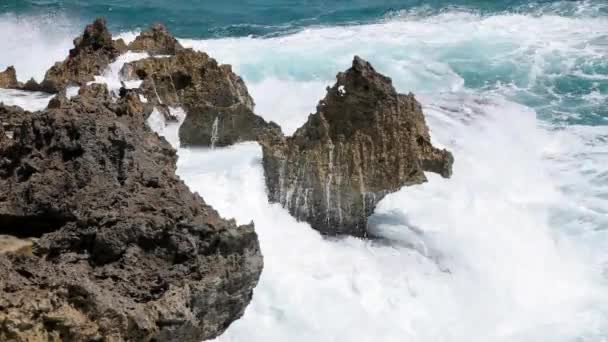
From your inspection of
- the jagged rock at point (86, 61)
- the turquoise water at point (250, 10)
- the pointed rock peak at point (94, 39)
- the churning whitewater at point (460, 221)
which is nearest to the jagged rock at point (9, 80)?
the churning whitewater at point (460, 221)

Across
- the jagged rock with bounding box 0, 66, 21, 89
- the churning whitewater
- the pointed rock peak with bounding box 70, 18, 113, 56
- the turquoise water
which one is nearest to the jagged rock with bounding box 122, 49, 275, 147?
the churning whitewater

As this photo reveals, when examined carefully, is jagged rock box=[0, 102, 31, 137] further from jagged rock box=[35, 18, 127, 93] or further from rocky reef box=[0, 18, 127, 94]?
jagged rock box=[35, 18, 127, 93]

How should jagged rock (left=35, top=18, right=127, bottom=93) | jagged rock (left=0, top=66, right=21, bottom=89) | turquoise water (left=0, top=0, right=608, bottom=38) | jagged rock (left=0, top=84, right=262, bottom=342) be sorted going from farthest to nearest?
turquoise water (left=0, top=0, right=608, bottom=38), jagged rock (left=0, top=66, right=21, bottom=89), jagged rock (left=35, top=18, right=127, bottom=93), jagged rock (left=0, top=84, right=262, bottom=342)

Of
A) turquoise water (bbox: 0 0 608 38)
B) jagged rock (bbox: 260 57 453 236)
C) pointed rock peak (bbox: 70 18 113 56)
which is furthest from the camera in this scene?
turquoise water (bbox: 0 0 608 38)

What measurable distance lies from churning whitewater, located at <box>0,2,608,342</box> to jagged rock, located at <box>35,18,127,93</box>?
28 centimetres

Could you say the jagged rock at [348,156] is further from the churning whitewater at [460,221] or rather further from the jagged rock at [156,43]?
the jagged rock at [156,43]

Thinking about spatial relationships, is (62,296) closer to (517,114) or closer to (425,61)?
(517,114)

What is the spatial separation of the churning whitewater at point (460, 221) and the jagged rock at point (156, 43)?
61cm

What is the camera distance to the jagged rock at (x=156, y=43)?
1359 cm

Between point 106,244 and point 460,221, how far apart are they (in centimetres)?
551

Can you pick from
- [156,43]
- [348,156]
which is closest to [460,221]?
[348,156]

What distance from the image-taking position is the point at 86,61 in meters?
12.6

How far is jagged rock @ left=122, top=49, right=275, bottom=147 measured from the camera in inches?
408

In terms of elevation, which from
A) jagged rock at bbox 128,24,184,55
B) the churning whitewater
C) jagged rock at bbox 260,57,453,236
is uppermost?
jagged rock at bbox 128,24,184,55
